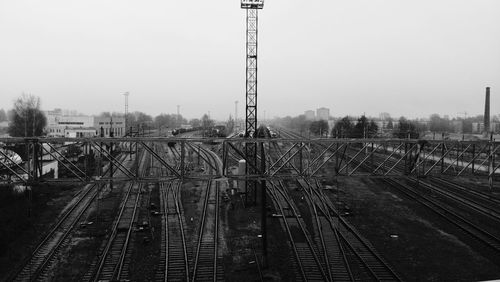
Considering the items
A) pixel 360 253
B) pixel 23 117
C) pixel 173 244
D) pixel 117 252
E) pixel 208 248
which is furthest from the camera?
pixel 23 117

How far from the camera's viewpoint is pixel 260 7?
80.8ft

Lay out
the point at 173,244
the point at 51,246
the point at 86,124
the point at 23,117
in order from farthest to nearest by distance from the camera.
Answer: the point at 86,124, the point at 23,117, the point at 173,244, the point at 51,246

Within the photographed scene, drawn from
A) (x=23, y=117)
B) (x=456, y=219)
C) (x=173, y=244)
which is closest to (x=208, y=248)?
(x=173, y=244)

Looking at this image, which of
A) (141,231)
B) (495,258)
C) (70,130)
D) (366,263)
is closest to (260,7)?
(141,231)

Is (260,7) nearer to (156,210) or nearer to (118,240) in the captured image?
(156,210)

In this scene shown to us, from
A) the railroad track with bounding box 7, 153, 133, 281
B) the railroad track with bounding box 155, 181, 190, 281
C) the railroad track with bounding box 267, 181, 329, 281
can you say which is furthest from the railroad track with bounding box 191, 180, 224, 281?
the railroad track with bounding box 7, 153, 133, 281

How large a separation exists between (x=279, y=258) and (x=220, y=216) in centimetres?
642

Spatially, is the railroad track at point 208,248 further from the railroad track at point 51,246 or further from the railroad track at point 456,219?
the railroad track at point 456,219

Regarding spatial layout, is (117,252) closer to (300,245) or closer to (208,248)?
(208,248)

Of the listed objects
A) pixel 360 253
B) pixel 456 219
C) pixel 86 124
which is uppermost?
pixel 86 124

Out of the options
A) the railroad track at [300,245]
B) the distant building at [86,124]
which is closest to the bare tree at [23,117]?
the distant building at [86,124]

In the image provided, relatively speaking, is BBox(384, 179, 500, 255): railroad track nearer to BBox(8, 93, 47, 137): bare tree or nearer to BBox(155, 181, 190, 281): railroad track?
BBox(155, 181, 190, 281): railroad track

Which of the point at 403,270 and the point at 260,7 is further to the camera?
the point at 260,7

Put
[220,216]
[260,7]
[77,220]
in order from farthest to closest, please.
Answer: [260,7] < [220,216] < [77,220]
